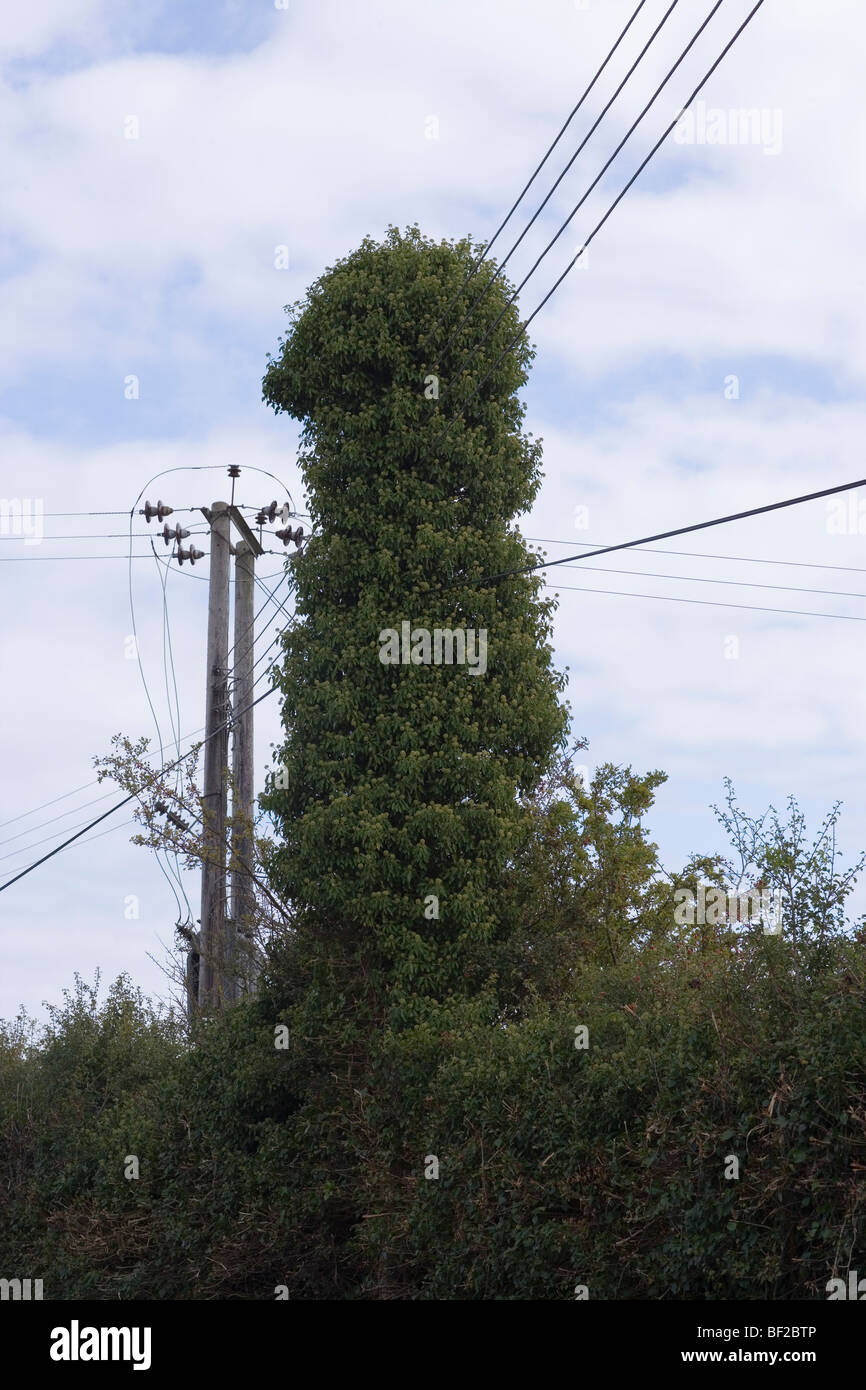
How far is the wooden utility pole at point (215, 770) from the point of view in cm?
2077

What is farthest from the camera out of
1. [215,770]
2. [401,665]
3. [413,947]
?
[215,770]

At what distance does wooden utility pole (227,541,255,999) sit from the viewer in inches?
805

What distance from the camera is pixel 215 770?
21750 millimetres

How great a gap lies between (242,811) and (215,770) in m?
0.85

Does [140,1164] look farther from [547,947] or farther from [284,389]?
[284,389]

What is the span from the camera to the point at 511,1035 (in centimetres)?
1223

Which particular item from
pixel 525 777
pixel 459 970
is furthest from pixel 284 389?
pixel 459 970

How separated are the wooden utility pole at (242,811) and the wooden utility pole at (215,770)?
195 mm

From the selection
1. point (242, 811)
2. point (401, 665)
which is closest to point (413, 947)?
point (401, 665)

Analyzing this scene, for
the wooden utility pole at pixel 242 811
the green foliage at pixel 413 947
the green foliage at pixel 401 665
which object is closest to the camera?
the green foliage at pixel 413 947

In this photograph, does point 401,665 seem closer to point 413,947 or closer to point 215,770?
point 413,947

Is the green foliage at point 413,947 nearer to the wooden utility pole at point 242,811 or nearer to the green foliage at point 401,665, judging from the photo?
the green foliage at point 401,665

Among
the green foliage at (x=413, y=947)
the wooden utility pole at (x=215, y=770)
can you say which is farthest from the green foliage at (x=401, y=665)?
the wooden utility pole at (x=215, y=770)
